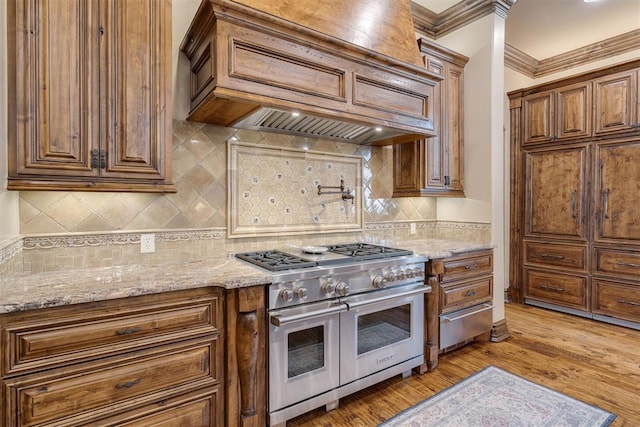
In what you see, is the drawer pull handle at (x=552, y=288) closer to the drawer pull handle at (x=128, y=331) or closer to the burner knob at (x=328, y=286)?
the burner knob at (x=328, y=286)

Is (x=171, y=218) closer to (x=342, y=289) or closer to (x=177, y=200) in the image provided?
(x=177, y=200)

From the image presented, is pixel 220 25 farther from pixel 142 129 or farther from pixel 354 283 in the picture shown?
pixel 354 283

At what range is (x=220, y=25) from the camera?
1701 millimetres

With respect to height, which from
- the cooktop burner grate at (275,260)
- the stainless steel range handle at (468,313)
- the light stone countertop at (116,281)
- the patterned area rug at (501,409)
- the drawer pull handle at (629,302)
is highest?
the cooktop burner grate at (275,260)

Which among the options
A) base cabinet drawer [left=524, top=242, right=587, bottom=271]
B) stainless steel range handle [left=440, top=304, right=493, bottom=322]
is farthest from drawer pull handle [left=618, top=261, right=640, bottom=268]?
stainless steel range handle [left=440, top=304, right=493, bottom=322]

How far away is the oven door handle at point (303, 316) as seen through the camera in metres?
1.73

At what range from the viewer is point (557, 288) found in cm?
386

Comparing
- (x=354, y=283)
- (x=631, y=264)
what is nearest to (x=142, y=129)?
(x=354, y=283)

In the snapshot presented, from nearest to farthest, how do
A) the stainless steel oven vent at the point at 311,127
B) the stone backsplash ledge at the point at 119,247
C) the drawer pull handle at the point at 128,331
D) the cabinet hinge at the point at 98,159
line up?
the drawer pull handle at the point at 128,331, the cabinet hinge at the point at 98,159, the stone backsplash ledge at the point at 119,247, the stainless steel oven vent at the point at 311,127

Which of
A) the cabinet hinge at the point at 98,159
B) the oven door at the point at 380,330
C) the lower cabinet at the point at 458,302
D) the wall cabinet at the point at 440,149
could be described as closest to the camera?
the cabinet hinge at the point at 98,159

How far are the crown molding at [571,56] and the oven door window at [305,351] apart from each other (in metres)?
4.16

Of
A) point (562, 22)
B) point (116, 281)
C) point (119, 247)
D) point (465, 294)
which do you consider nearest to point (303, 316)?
point (116, 281)

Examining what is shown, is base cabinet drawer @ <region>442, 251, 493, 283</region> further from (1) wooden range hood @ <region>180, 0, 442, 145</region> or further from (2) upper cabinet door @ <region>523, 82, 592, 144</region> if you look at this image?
(2) upper cabinet door @ <region>523, 82, 592, 144</region>

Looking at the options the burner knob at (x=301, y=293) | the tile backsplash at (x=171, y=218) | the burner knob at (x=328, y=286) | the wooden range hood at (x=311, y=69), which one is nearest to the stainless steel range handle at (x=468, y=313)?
Result: the tile backsplash at (x=171, y=218)
